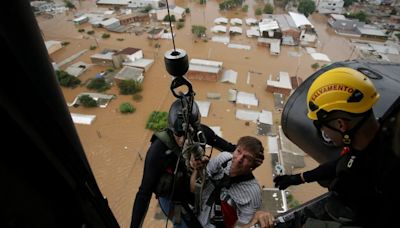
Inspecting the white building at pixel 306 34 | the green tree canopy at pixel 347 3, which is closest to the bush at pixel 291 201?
the white building at pixel 306 34

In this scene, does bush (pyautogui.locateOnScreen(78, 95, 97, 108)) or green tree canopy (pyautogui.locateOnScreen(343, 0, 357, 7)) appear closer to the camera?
bush (pyautogui.locateOnScreen(78, 95, 97, 108))

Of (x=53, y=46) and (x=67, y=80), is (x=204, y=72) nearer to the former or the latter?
→ (x=67, y=80)

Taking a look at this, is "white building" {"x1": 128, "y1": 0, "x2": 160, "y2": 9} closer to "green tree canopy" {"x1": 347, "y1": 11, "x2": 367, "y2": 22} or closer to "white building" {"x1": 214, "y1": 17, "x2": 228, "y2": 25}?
"white building" {"x1": 214, "y1": 17, "x2": 228, "y2": 25}

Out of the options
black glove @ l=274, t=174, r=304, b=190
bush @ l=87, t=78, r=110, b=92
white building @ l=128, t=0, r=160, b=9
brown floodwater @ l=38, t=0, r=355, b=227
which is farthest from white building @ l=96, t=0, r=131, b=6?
black glove @ l=274, t=174, r=304, b=190

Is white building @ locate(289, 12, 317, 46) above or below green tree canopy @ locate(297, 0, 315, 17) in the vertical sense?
below

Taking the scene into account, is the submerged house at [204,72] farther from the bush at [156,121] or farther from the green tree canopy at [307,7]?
the green tree canopy at [307,7]

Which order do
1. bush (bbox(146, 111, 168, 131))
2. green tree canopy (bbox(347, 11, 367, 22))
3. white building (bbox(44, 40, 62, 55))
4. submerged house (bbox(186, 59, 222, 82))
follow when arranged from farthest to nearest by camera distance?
green tree canopy (bbox(347, 11, 367, 22))
white building (bbox(44, 40, 62, 55))
submerged house (bbox(186, 59, 222, 82))
bush (bbox(146, 111, 168, 131))

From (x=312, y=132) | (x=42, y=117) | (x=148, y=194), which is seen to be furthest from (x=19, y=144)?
(x=312, y=132)
